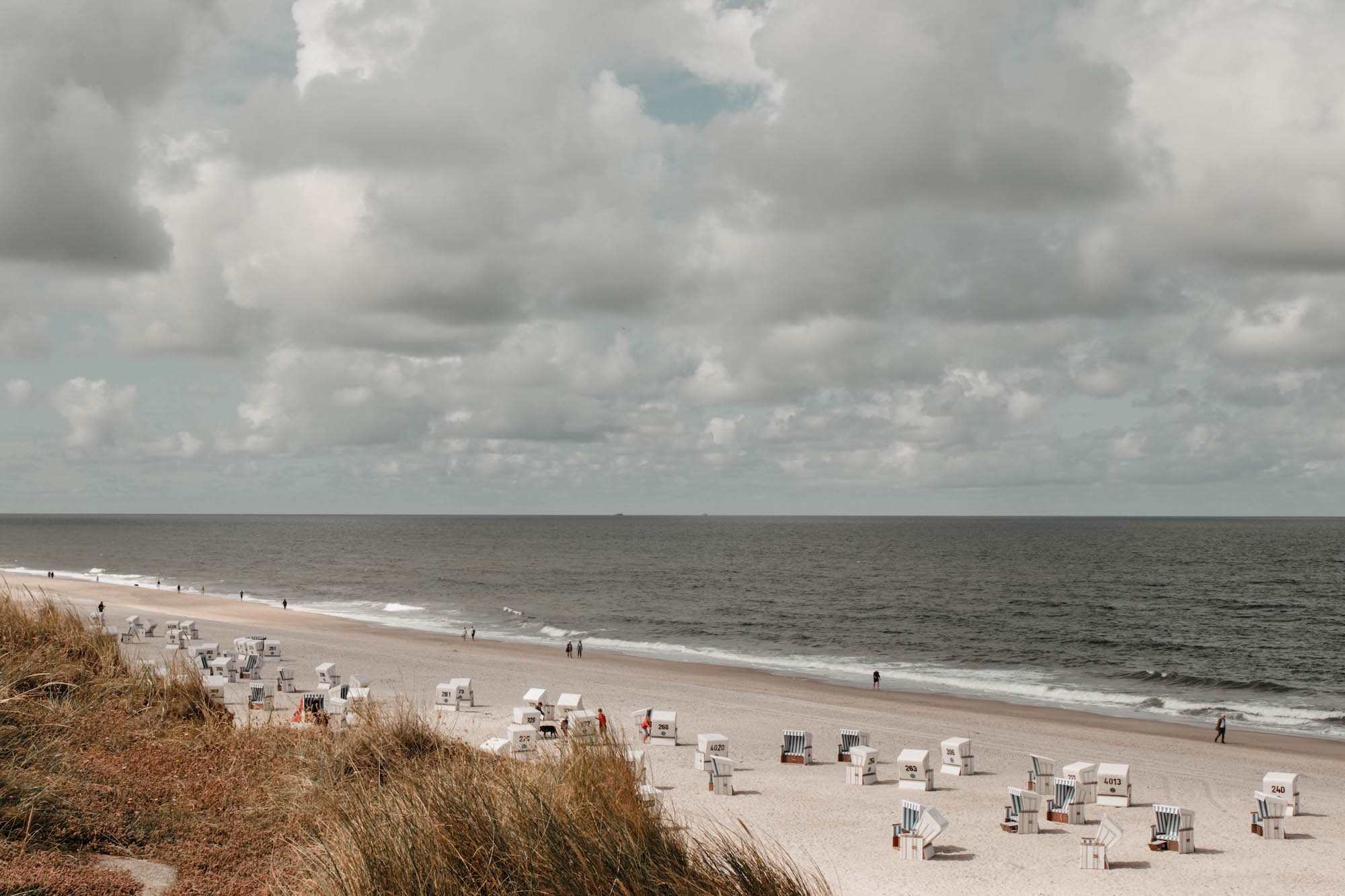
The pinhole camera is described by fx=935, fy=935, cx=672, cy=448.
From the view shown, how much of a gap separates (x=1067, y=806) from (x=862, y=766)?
14.5 feet

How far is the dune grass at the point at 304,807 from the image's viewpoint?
6.49m

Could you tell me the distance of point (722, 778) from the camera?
791 inches

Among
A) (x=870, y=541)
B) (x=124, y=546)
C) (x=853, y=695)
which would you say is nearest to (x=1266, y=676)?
(x=853, y=695)

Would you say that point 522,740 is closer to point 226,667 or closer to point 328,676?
point 328,676

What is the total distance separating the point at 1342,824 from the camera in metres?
19.3

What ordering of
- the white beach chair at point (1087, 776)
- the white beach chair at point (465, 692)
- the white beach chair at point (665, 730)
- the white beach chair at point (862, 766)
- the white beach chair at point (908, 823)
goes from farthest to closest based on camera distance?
1. the white beach chair at point (465, 692)
2. the white beach chair at point (665, 730)
3. the white beach chair at point (862, 766)
4. the white beach chair at point (1087, 776)
5. the white beach chair at point (908, 823)

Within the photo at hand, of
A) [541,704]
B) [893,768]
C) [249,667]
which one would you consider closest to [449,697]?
[541,704]

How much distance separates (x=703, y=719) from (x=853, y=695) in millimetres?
9697

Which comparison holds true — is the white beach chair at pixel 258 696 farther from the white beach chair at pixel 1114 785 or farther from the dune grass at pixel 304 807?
the white beach chair at pixel 1114 785

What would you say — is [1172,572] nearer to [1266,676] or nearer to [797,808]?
[1266,676]

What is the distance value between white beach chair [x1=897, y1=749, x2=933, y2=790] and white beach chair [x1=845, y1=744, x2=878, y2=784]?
24.9 inches

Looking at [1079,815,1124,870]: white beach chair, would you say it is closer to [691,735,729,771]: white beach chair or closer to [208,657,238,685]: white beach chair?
[691,735,729,771]: white beach chair

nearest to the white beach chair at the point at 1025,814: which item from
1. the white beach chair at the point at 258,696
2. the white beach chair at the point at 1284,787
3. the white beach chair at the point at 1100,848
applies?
the white beach chair at the point at 1100,848

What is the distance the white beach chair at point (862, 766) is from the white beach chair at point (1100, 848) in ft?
18.5
